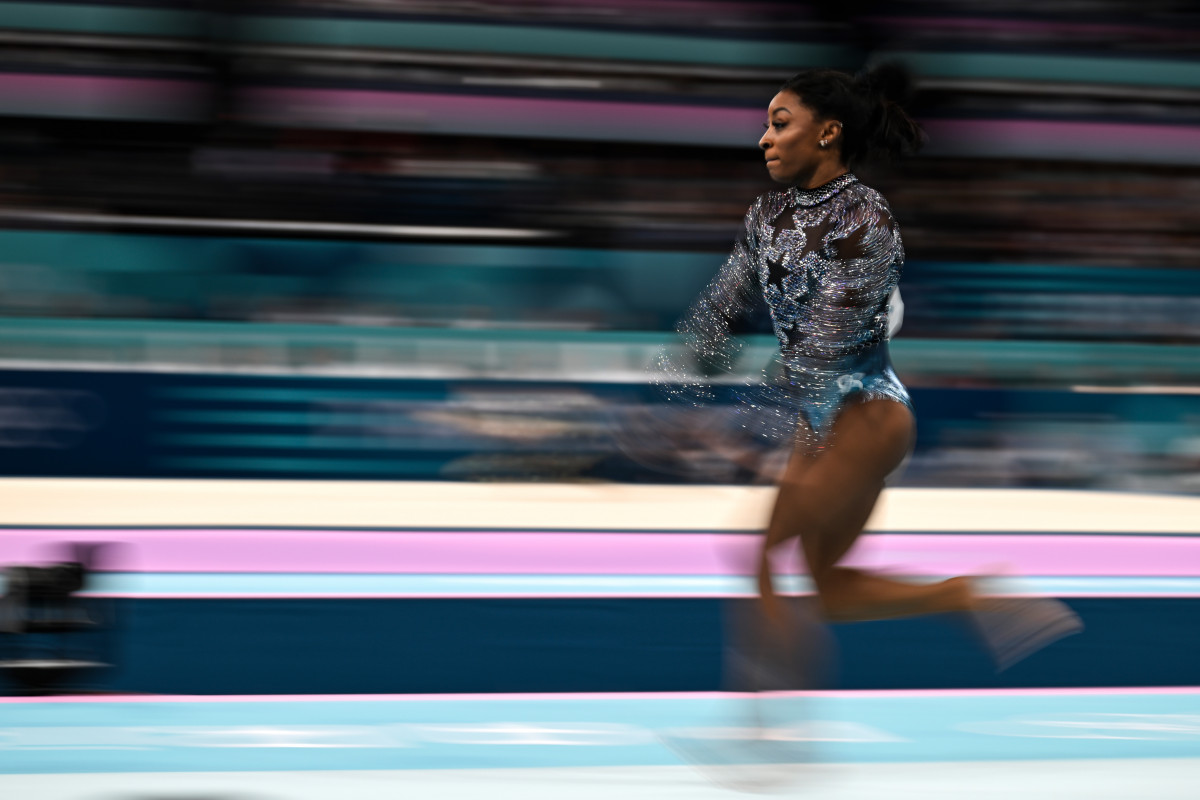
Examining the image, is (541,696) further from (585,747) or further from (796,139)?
(796,139)

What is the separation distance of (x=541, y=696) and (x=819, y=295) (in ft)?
3.82

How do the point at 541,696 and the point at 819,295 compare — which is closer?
the point at 819,295

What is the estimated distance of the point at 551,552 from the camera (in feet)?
12.8

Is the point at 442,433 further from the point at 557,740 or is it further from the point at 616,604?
the point at 557,740

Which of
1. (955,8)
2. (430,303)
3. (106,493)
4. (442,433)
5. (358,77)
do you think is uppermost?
(955,8)

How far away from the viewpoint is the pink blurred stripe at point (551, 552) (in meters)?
3.58

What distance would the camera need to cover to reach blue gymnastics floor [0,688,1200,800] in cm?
202

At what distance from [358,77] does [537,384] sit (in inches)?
68.0

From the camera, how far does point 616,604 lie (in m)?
3.11

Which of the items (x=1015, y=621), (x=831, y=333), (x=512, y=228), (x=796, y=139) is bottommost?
(x=1015, y=621)

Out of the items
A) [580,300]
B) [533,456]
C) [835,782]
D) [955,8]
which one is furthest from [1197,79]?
[835,782]

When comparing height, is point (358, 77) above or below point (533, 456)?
above

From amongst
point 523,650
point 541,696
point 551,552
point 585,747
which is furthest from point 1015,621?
point 551,552

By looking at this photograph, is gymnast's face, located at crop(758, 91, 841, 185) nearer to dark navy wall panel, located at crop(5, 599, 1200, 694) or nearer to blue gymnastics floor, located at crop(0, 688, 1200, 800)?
blue gymnastics floor, located at crop(0, 688, 1200, 800)
